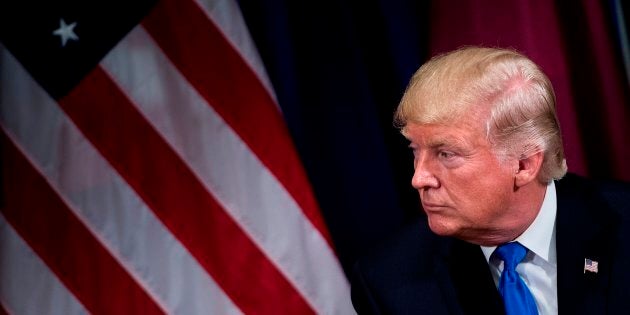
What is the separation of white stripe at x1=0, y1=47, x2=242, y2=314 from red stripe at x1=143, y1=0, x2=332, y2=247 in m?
0.29

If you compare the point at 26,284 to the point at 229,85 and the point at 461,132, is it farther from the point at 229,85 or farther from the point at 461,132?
the point at 461,132

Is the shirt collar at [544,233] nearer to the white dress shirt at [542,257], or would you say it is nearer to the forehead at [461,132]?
the white dress shirt at [542,257]

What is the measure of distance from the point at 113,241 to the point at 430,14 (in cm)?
97

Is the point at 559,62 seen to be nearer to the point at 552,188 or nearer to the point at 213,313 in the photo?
the point at 552,188

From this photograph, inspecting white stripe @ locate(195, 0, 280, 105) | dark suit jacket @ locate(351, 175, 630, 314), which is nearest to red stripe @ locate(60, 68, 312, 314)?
white stripe @ locate(195, 0, 280, 105)

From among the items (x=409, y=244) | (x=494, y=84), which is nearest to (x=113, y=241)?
(x=409, y=244)

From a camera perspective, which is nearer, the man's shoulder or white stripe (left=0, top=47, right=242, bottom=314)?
the man's shoulder

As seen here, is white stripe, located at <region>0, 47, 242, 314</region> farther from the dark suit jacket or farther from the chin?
the chin

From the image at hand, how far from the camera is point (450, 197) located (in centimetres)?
155

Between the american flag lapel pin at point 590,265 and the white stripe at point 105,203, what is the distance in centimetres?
90

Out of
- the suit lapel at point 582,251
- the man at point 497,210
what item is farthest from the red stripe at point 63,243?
the suit lapel at point 582,251

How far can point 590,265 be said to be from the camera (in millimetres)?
1590

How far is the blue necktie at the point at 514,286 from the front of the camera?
5.32 ft

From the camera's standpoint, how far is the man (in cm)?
149
